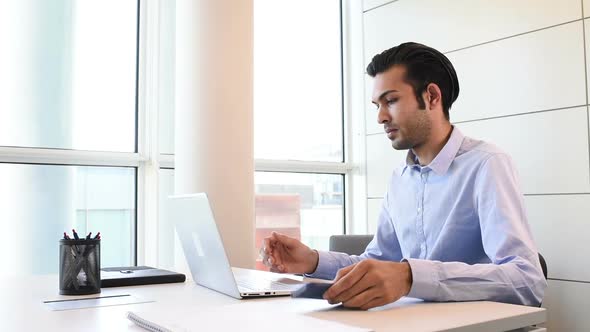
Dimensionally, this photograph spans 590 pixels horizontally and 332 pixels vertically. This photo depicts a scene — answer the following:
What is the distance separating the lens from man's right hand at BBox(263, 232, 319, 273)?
5.98ft

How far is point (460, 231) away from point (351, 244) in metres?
1.12

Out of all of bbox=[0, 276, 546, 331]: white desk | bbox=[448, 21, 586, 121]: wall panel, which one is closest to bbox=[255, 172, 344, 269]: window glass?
bbox=[448, 21, 586, 121]: wall panel

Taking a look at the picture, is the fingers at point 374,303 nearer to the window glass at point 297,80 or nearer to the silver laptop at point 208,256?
the silver laptop at point 208,256

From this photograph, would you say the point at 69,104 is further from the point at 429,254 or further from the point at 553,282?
the point at 553,282

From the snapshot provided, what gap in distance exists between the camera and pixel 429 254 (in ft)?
6.40

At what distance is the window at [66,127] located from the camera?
121 inches

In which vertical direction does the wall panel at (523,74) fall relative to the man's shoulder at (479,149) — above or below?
above

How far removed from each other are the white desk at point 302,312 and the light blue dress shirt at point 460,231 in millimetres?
77

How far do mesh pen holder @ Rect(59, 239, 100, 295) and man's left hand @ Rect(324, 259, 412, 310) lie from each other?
28.9 inches

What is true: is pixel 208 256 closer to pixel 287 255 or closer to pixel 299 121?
pixel 287 255

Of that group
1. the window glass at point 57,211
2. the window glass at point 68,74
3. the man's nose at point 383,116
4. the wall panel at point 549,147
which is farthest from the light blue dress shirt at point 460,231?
the window glass at point 68,74

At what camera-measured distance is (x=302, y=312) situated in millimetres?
1272

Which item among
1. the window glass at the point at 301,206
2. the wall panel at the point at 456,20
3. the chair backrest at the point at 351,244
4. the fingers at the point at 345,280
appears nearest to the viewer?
the fingers at the point at 345,280

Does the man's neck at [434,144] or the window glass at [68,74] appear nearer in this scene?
the man's neck at [434,144]
